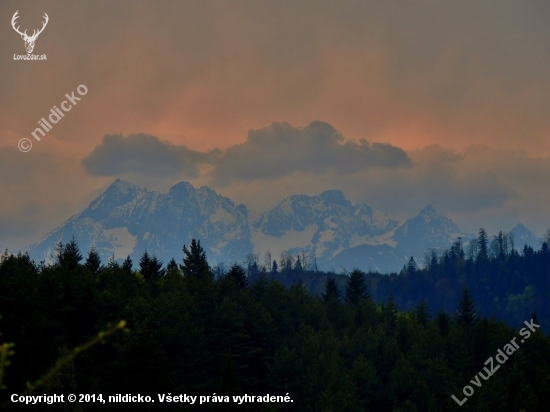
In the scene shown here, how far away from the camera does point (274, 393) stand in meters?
79.2

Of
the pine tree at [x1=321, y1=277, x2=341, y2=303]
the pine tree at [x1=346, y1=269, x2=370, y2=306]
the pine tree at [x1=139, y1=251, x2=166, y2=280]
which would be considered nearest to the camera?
the pine tree at [x1=139, y1=251, x2=166, y2=280]

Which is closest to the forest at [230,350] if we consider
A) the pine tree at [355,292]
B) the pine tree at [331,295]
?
the pine tree at [331,295]

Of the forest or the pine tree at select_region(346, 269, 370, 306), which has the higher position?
the pine tree at select_region(346, 269, 370, 306)

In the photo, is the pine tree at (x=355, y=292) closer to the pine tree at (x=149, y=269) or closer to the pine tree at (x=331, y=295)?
the pine tree at (x=331, y=295)

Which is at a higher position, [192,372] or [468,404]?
[192,372]

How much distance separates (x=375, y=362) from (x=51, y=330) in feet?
144

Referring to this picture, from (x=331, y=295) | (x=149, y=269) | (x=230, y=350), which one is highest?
(x=149, y=269)

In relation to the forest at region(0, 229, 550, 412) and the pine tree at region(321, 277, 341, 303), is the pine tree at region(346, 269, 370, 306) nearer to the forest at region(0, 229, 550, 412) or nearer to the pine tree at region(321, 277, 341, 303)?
the pine tree at region(321, 277, 341, 303)

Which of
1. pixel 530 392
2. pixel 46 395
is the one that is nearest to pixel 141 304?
pixel 46 395

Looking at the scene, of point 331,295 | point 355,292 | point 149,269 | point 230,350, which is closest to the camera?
point 230,350

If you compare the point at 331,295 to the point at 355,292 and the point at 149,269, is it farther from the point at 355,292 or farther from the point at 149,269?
the point at 149,269

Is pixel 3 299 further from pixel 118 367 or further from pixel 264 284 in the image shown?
pixel 264 284

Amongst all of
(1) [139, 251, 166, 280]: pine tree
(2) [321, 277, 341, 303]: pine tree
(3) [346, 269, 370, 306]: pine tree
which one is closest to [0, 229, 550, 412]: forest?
(1) [139, 251, 166, 280]: pine tree

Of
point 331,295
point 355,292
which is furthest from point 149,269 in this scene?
point 355,292
